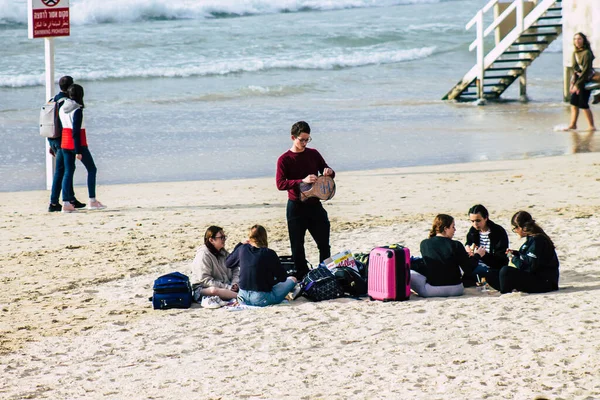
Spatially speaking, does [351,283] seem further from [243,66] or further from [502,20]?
[243,66]

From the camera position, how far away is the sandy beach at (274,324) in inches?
224

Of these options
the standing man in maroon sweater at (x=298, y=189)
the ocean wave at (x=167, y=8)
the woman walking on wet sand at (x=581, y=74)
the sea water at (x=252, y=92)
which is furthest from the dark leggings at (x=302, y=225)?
the ocean wave at (x=167, y=8)

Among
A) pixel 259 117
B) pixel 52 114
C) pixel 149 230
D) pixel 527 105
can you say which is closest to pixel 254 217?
pixel 149 230

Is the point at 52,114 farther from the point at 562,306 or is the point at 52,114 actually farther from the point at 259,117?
the point at 259,117

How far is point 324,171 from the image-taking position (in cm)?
773

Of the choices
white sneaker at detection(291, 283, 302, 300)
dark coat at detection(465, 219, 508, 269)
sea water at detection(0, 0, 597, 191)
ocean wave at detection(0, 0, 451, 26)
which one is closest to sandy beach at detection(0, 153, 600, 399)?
white sneaker at detection(291, 283, 302, 300)

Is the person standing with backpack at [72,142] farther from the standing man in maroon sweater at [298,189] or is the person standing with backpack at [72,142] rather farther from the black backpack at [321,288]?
the black backpack at [321,288]

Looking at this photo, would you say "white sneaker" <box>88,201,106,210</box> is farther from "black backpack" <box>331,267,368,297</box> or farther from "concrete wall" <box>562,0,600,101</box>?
"concrete wall" <box>562,0,600,101</box>

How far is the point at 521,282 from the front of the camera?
7430 mm

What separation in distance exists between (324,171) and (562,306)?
1986 mm

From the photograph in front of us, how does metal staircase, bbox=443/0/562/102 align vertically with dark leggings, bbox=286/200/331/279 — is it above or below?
above

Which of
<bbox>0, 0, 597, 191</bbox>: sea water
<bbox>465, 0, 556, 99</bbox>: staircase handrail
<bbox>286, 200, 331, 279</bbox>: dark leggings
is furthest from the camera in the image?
<bbox>465, 0, 556, 99</bbox>: staircase handrail

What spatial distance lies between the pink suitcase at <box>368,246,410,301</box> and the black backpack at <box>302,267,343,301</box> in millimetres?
289

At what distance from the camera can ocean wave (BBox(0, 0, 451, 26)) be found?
1565 inches
